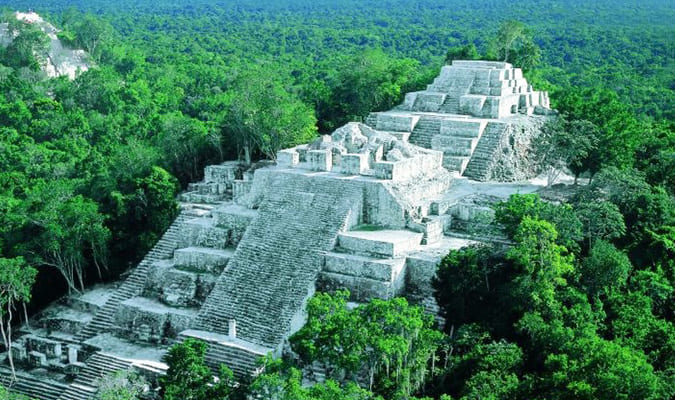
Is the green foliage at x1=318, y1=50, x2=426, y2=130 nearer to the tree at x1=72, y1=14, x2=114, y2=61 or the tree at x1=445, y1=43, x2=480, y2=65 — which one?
the tree at x1=445, y1=43, x2=480, y2=65

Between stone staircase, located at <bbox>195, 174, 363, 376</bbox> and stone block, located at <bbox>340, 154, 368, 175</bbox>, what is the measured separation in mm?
666

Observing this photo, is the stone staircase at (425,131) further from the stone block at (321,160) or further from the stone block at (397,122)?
the stone block at (321,160)

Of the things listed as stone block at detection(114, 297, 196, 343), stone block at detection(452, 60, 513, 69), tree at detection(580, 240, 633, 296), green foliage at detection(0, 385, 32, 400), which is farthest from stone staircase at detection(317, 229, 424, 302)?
stone block at detection(452, 60, 513, 69)

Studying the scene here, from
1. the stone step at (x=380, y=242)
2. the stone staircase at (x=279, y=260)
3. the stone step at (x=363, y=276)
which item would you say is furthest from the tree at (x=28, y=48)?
the stone step at (x=363, y=276)

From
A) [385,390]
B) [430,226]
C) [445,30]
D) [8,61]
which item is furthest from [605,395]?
[445,30]

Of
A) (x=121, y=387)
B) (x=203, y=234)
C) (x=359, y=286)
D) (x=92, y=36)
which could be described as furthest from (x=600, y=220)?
(x=92, y=36)

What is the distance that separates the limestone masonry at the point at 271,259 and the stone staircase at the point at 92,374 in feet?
0.10

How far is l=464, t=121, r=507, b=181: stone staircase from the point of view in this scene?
935 inches

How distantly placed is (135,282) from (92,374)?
323 centimetres

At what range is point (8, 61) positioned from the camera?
157ft

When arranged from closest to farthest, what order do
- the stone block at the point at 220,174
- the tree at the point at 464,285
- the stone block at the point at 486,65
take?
the tree at the point at 464,285 → the stone block at the point at 220,174 → the stone block at the point at 486,65

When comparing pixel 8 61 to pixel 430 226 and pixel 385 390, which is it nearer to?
pixel 430 226

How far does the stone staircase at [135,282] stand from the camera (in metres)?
20.0

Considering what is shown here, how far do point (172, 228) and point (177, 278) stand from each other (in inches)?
102
